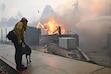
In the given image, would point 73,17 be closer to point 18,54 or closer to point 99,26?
point 99,26

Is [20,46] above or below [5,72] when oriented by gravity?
above

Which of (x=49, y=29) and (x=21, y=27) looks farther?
(x=49, y=29)

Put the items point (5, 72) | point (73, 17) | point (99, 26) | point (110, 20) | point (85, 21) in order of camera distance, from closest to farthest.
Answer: point (5, 72), point (110, 20), point (99, 26), point (85, 21), point (73, 17)

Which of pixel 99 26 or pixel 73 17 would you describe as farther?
pixel 73 17

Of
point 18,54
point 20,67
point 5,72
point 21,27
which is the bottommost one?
point 5,72

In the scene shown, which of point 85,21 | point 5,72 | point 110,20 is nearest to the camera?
point 5,72

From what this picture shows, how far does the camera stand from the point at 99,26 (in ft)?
102

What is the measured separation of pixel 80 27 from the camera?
3644 cm

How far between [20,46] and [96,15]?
94.3 feet

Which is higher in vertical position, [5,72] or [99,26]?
[99,26]

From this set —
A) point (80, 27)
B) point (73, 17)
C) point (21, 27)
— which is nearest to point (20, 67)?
point (21, 27)

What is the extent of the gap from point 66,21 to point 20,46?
35.0 m

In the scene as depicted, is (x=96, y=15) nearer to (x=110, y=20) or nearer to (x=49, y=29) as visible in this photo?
(x=110, y=20)

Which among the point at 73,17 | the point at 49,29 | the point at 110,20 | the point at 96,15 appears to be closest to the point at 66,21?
the point at 73,17
